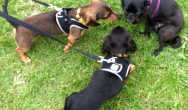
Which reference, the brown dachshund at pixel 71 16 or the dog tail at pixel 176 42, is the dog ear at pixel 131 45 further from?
the dog tail at pixel 176 42

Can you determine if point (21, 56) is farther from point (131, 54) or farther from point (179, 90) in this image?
point (179, 90)

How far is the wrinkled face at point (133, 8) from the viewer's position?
4030 mm

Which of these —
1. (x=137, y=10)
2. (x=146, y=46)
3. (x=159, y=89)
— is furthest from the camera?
(x=146, y=46)

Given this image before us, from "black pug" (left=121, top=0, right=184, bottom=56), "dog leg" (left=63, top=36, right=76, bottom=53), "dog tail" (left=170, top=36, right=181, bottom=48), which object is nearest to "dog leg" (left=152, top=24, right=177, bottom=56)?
"black pug" (left=121, top=0, right=184, bottom=56)

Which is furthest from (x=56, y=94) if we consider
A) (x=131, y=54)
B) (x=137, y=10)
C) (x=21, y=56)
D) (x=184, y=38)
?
(x=184, y=38)

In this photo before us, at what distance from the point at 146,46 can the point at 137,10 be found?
2.60 feet

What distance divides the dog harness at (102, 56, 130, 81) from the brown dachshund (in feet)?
2.14

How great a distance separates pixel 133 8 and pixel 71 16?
90 cm

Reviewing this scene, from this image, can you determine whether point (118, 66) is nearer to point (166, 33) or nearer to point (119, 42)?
point (119, 42)

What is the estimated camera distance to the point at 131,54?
15.0ft

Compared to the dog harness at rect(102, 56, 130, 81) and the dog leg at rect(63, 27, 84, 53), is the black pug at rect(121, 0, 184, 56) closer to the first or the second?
the dog harness at rect(102, 56, 130, 81)

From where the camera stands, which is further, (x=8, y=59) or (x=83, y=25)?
(x=8, y=59)

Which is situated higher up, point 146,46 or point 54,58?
point 146,46

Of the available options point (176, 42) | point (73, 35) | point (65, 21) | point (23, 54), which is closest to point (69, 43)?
point (73, 35)
